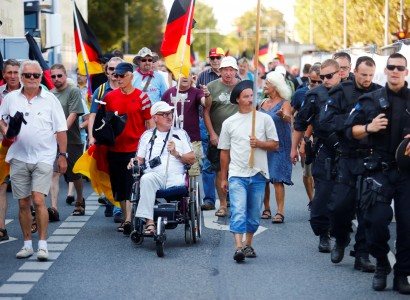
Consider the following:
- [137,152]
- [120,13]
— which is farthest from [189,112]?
[120,13]

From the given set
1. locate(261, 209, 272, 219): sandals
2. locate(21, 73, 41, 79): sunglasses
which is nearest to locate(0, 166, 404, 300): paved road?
locate(261, 209, 272, 219): sandals

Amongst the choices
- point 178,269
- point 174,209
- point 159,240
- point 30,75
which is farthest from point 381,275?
point 30,75

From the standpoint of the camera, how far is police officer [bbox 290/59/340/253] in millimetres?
11125

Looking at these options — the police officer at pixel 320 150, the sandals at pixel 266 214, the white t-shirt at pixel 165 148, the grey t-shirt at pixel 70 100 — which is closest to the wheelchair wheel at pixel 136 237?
the white t-shirt at pixel 165 148

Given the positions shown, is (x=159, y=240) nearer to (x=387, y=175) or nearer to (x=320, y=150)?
(x=320, y=150)

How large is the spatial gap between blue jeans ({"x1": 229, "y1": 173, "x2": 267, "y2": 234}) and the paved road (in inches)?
13.9

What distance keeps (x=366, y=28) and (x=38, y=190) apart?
170 feet

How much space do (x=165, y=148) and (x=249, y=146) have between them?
1.36m

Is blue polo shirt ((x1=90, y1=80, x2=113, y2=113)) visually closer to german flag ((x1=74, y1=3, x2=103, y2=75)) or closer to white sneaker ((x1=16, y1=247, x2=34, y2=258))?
german flag ((x1=74, y1=3, x2=103, y2=75))

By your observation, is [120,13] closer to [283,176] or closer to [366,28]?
[366,28]

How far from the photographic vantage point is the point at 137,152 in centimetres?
1213

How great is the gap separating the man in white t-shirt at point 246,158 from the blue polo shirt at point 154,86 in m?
4.24

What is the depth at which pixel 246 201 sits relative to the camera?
36.0 feet

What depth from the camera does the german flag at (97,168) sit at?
42.9ft
